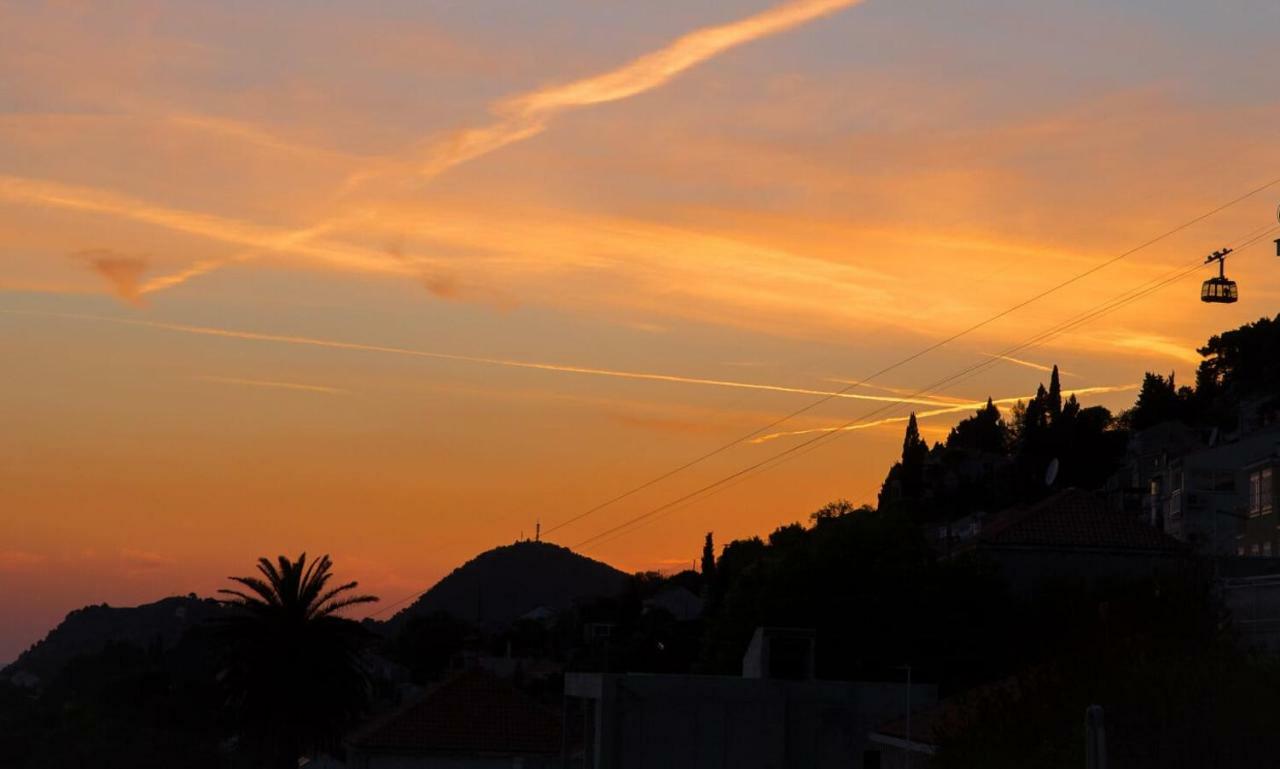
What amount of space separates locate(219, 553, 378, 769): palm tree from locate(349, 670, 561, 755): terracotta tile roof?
195cm

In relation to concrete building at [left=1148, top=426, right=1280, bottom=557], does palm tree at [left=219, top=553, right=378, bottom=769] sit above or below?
below

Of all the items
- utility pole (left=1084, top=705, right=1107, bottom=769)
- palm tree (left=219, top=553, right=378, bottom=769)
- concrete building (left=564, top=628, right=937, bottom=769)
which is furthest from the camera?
palm tree (left=219, top=553, right=378, bottom=769)

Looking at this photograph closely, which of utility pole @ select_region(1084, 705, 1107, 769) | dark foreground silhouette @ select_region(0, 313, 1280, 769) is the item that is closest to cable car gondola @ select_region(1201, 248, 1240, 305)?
dark foreground silhouette @ select_region(0, 313, 1280, 769)

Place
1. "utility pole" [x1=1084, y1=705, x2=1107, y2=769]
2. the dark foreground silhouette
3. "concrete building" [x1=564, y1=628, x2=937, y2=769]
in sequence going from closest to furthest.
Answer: "utility pole" [x1=1084, y1=705, x2=1107, y2=769] → the dark foreground silhouette → "concrete building" [x1=564, y1=628, x2=937, y2=769]

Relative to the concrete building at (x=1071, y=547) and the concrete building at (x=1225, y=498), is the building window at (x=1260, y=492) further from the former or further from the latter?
the concrete building at (x=1071, y=547)

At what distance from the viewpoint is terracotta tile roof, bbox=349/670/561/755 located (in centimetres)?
7119

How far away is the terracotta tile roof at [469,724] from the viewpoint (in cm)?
7119

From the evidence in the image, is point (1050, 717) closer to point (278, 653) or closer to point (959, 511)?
point (278, 653)

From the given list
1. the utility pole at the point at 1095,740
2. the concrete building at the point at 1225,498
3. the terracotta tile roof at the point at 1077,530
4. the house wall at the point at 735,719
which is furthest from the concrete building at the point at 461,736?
the utility pole at the point at 1095,740

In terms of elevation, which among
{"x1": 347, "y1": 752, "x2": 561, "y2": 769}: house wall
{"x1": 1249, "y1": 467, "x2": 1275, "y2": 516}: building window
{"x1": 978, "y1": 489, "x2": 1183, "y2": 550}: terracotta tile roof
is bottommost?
{"x1": 347, "y1": 752, "x2": 561, "y2": 769}: house wall

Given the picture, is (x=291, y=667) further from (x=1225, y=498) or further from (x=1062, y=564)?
(x=1225, y=498)

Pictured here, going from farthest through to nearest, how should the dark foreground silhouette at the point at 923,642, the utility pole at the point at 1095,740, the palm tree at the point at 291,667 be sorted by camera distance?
the palm tree at the point at 291,667
the dark foreground silhouette at the point at 923,642
the utility pole at the point at 1095,740

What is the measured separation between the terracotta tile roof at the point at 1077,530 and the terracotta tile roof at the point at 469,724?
27903 millimetres

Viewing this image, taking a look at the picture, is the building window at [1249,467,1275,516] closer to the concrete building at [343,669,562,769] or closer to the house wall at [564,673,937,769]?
the concrete building at [343,669,562,769]
